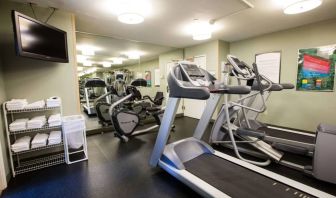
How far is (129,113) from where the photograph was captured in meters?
3.50

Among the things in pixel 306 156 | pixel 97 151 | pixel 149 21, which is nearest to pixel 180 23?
pixel 149 21

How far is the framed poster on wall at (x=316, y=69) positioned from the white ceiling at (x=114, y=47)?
3655mm

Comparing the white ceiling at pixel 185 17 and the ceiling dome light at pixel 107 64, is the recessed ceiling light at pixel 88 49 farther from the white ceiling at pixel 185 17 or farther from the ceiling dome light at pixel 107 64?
the white ceiling at pixel 185 17

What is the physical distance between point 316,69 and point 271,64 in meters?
0.88

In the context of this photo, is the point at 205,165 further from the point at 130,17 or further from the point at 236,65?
the point at 130,17

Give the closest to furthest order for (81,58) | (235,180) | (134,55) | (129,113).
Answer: (235,180)
(129,113)
(81,58)
(134,55)

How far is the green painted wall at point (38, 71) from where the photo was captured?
7.50 ft

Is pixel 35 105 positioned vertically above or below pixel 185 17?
below

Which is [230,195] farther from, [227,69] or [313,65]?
[313,65]

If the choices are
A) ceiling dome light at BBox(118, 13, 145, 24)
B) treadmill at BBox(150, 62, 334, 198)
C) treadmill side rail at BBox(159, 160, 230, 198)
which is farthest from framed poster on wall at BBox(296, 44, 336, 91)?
ceiling dome light at BBox(118, 13, 145, 24)

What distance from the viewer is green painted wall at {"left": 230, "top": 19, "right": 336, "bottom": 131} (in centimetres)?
329

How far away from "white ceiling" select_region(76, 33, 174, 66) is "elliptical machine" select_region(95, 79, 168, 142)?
995 millimetres

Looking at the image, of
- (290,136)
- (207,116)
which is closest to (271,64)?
(290,136)

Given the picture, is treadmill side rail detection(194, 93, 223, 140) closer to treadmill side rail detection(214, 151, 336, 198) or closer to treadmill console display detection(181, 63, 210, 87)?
treadmill console display detection(181, 63, 210, 87)
